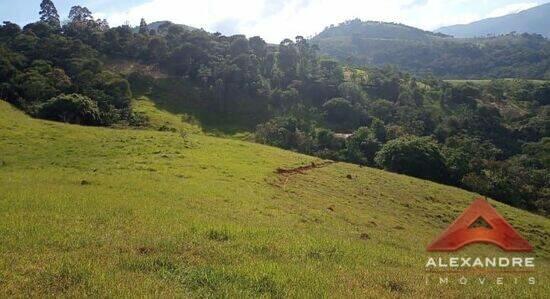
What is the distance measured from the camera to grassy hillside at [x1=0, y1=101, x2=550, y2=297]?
11.3 metres

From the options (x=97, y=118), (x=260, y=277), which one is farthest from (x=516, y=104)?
(x=260, y=277)

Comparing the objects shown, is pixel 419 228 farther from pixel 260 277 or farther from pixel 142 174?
pixel 260 277

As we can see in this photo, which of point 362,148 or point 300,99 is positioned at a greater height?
point 300,99

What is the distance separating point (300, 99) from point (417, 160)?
68.7m

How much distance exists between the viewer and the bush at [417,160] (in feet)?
221

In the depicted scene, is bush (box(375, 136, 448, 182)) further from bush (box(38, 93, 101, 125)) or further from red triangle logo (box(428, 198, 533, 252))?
red triangle logo (box(428, 198, 533, 252))

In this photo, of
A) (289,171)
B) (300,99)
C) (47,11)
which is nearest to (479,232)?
(289,171)

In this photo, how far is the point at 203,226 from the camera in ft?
57.1

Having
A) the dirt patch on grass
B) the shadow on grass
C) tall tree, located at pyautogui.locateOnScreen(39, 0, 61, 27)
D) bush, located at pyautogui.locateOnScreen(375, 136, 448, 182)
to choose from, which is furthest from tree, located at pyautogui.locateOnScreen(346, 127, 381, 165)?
tall tree, located at pyautogui.locateOnScreen(39, 0, 61, 27)

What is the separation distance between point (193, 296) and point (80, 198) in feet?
46.1

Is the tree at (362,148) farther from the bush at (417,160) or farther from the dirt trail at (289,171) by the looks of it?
the dirt trail at (289,171)

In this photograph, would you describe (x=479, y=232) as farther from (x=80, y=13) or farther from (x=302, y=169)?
(x=80, y=13)

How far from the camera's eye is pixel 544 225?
43.9m

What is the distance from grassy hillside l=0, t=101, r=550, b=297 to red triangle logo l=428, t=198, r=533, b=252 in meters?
0.57
